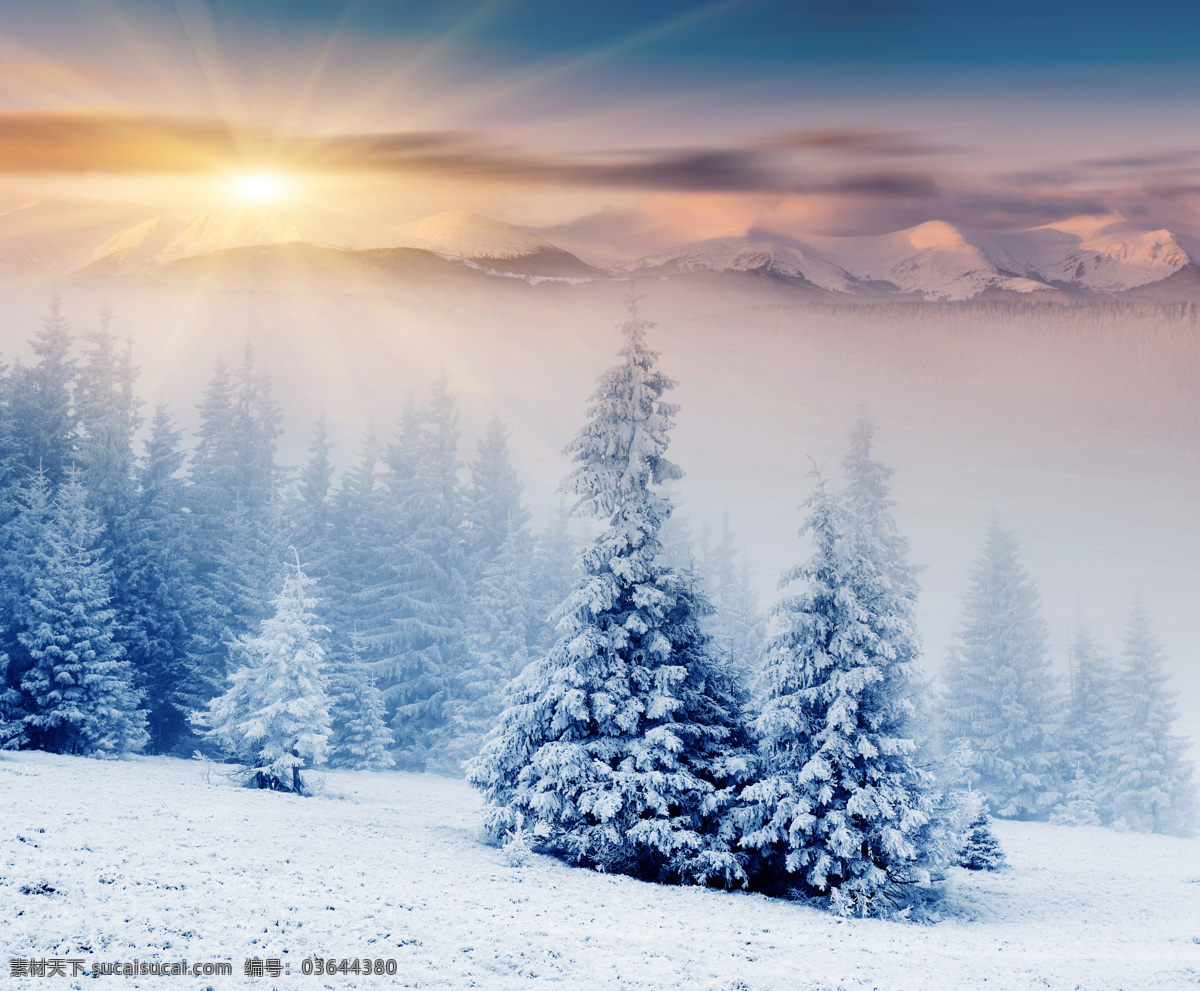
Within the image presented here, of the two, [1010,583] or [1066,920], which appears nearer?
[1066,920]

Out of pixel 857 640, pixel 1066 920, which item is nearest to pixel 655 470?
pixel 857 640

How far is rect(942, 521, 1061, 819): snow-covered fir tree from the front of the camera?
1807 inches

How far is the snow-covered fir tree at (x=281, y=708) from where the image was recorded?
28.5m

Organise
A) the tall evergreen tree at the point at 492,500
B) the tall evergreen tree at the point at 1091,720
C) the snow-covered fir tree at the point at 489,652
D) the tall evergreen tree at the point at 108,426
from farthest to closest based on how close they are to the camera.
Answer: the tall evergreen tree at the point at 492,500
the tall evergreen tree at the point at 1091,720
the snow-covered fir tree at the point at 489,652
the tall evergreen tree at the point at 108,426

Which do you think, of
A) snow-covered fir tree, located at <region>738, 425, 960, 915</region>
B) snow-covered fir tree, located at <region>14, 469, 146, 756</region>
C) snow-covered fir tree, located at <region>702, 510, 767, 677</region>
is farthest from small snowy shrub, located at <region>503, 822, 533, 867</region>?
snow-covered fir tree, located at <region>702, 510, 767, 677</region>

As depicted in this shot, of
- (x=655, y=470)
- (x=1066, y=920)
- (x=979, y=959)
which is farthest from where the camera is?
(x=655, y=470)

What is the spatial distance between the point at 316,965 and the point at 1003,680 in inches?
1667

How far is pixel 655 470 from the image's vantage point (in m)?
24.3

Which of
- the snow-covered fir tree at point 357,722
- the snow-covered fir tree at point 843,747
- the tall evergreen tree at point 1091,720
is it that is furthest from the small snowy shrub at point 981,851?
the snow-covered fir tree at point 357,722

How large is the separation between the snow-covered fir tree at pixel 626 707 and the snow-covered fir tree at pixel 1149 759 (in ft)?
113

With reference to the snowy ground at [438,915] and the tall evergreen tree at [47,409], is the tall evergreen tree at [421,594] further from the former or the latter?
the snowy ground at [438,915]

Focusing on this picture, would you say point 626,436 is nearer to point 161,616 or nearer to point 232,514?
point 161,616

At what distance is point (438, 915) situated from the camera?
15633 mm

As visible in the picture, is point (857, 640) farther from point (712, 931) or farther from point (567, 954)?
point (567, 954)
